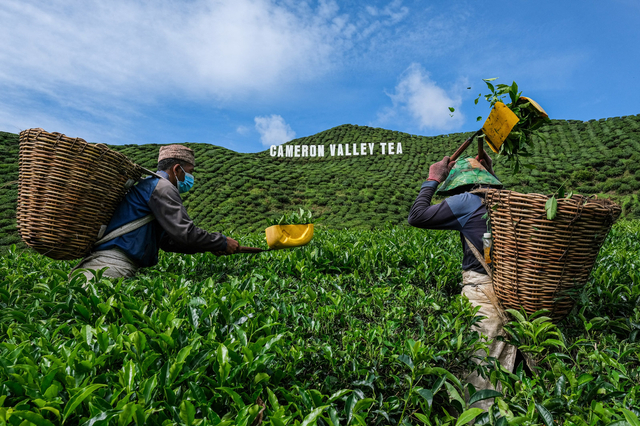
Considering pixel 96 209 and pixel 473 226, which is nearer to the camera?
pixel 473 226

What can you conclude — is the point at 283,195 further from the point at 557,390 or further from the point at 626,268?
the point at 557,390

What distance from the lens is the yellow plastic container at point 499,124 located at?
209 centimetres

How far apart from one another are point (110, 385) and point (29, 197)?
1.59m

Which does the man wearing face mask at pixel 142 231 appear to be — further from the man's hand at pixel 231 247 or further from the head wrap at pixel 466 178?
the head wrap at pixel 466 178

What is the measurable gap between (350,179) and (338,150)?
876 cm

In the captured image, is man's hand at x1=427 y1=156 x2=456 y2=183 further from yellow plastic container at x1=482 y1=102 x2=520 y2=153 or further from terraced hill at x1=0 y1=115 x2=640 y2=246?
terraced hill at x1=0 y1=115 x2=640 y2=246

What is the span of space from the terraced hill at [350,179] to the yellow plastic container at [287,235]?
8.38 meters

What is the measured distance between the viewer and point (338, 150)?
27.5 meters

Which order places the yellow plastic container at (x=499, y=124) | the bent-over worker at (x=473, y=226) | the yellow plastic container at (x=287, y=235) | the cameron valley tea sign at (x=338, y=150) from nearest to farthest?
the yellow plastic container at (x=499, y=124), the bent-over worker at (x=473, y=226), the yellow plastic container at (x=287, y=235), the cameron valley tea sign at (x=338, y=150)

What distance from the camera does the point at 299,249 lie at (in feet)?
10.7

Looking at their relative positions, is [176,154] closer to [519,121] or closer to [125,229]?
[125,229]

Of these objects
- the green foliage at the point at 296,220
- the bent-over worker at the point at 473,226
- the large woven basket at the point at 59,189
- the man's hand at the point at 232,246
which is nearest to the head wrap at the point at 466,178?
the bent-over worker at the point at 473,226

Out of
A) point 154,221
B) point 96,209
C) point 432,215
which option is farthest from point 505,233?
point 96,209

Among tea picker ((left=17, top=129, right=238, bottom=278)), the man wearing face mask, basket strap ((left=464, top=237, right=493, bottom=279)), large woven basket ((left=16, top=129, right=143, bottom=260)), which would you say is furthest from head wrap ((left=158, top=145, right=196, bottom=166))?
basket strap ((left=464, top=237, right=493, bottom=279))
